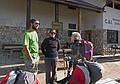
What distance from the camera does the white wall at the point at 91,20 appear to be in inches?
976

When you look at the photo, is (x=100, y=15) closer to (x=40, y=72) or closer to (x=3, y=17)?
(x=3, y=17)

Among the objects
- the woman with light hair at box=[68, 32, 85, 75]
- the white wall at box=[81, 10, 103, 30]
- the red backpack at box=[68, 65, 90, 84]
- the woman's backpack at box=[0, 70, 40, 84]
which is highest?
the white wall at box=[81, 10, 103, 30]

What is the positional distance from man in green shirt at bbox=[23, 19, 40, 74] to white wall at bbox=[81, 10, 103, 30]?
18.3 m

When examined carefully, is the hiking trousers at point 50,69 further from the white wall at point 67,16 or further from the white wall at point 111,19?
the white wall at point 111,19

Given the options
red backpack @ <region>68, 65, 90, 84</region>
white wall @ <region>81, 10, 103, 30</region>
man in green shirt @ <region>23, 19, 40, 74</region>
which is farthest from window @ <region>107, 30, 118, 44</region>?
red backpack @ <region>68, 65, 90, 84</region>

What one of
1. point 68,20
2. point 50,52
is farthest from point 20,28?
point 50,52

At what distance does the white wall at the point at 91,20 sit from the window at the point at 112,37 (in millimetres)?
1585

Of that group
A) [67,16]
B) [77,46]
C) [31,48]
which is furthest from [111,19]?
[31,48]

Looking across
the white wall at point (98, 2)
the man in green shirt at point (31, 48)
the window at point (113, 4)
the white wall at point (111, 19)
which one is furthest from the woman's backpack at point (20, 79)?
the window at point (113, 4)

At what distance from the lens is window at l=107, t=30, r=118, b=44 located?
2581cm

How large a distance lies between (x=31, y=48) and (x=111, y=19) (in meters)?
20.4

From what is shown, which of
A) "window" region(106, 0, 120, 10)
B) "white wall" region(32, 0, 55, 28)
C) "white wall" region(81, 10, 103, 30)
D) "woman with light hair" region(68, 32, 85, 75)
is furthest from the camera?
"window" region(106, 0, 120, 10)

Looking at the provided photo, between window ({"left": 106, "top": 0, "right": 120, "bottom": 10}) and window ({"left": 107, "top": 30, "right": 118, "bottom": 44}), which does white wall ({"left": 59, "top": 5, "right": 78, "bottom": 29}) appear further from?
window ({"left": 107, "top": 30, "right": 118, "bottom": 44})

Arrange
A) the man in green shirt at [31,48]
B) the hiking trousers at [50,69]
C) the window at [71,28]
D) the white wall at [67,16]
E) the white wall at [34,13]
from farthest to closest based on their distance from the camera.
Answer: the window at [71,28]
the white wall at [67,16]
the white wall at [34,13]
the hiking trousers at [50,69]
the man in green shirt at [31,48]
